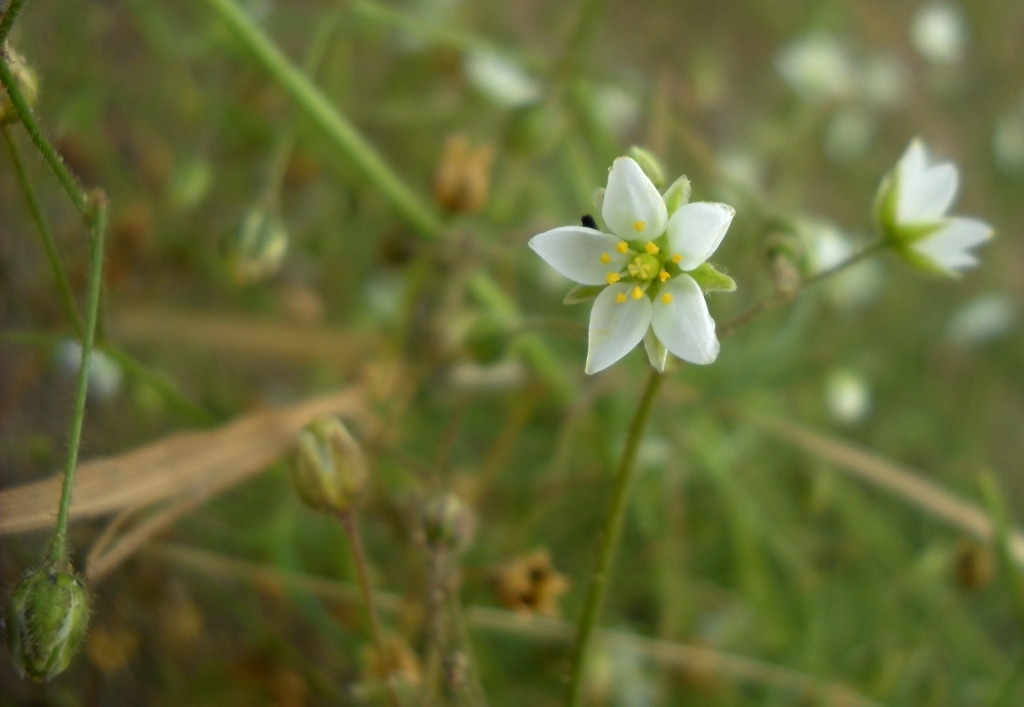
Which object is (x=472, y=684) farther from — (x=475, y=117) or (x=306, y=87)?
(x=475, y=117)

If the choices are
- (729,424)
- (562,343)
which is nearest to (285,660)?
(562,343)

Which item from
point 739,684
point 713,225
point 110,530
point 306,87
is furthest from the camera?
point 739,684

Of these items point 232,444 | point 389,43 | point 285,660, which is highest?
point 389,43

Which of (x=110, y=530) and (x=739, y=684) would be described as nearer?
(x=110, y=530)

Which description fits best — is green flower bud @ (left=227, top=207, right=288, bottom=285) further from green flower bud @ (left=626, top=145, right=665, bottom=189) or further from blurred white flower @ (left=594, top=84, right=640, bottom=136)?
blurred white flower @ (left=594, top=84, right=640, bottom=136)

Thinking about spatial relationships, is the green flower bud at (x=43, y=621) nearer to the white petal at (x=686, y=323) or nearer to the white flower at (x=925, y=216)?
the white petal at (x=686, y=323)

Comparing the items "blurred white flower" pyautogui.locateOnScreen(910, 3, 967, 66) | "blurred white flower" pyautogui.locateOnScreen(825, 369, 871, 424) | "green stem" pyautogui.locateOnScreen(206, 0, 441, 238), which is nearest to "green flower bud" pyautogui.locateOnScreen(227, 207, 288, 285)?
"green stem" pyautogui.locateOnScreen(206, 0, 441, 238)
